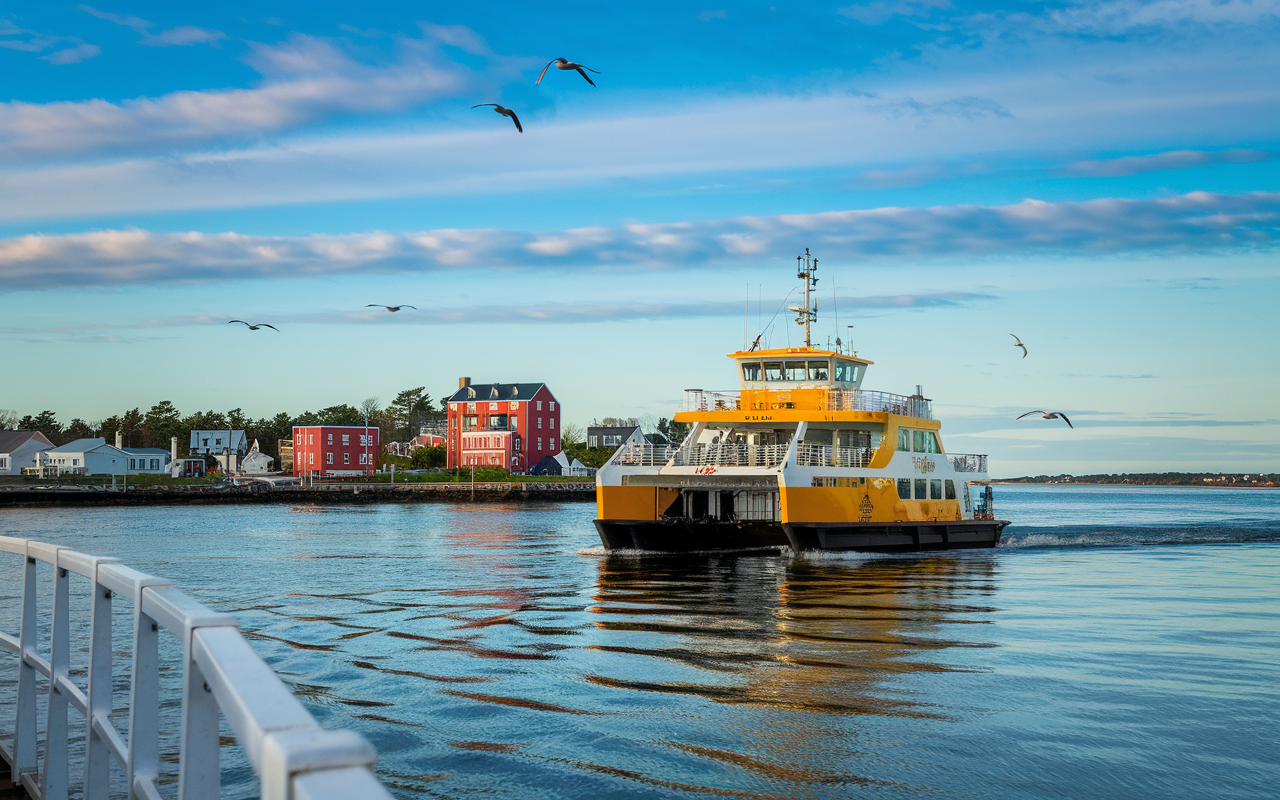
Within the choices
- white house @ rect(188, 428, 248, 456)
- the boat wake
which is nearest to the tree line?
white house @ rect(188, 428, 248, 456)

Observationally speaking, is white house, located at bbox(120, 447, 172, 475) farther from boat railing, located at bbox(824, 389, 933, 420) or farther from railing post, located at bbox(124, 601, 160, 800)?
railing post, located at bbox(124, 601, 160, 800)

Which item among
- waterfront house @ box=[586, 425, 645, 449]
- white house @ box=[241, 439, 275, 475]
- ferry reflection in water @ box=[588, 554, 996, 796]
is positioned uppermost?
waterfront house @ box=[586, 425, 645, 449]

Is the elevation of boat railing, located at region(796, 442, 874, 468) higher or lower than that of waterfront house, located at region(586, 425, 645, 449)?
lower

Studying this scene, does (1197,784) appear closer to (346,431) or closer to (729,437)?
(729,437)

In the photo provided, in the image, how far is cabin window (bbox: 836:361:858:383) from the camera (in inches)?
1254

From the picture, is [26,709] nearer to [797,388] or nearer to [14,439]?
[797,388]

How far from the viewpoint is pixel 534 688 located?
1099 centimetres

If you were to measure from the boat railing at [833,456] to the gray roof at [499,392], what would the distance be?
68.2m

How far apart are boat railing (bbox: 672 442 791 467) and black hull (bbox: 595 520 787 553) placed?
1.72m

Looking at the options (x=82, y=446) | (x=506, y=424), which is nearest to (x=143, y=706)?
(x=506, y=424)

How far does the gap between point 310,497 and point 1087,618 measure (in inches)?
3035

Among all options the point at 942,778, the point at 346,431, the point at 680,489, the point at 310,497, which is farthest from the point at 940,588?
the point at 346,431

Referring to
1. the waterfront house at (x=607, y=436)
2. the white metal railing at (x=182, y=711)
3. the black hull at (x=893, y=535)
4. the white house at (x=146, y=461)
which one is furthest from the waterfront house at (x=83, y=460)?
the white metal railing at (x=182, y=711)

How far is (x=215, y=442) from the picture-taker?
415ft
